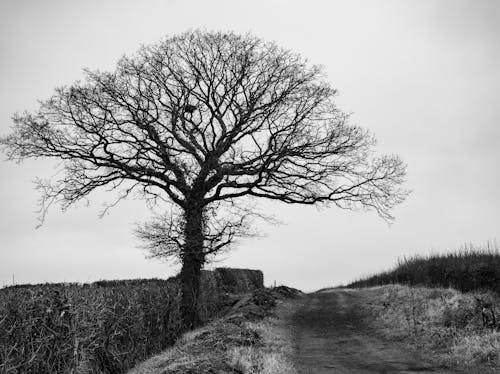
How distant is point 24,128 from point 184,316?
36.6ft

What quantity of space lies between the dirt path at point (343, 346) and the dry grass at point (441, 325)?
63 cm

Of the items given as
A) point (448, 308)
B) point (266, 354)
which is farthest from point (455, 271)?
point (266, 354)

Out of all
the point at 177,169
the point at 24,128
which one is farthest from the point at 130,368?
the point at 24,128

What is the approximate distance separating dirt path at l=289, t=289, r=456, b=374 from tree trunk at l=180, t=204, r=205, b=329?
4.22 meters

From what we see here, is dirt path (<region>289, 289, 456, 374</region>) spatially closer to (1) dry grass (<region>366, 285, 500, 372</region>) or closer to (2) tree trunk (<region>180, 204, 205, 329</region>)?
(1) dry grass (<region>366, 285, 500, 372</region>)

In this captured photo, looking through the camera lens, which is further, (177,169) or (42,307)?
(177,169)

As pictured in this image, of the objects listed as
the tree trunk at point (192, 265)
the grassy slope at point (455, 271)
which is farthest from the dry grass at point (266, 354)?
the grassy slope at point (455, 271)

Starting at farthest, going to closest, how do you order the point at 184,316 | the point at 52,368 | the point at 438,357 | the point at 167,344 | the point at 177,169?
the point at 177,169
the point at 184,316
the point at 167,344
the point at 438,357
the point at 52,368

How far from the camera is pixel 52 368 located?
1104 centimetres

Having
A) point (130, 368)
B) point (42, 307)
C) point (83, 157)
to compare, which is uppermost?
point (83, 157)

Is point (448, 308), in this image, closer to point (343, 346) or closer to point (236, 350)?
point (343, 346)

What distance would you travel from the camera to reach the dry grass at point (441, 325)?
11781 mm

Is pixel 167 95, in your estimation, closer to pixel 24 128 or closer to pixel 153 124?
pixel 153 124

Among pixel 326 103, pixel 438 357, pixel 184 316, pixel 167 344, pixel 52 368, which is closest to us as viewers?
pixel 52 368
